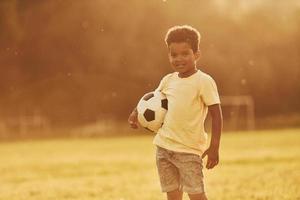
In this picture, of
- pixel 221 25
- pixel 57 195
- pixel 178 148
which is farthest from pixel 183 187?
pixel 221 25

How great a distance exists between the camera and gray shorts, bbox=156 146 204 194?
4.18 metres

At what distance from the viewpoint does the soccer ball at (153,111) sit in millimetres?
4414

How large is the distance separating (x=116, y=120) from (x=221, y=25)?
823cm

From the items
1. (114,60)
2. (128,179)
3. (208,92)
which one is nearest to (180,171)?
(208,92)

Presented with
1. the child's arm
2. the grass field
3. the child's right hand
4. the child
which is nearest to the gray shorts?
the child

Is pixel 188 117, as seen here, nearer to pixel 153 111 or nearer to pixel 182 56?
pixel 153 111

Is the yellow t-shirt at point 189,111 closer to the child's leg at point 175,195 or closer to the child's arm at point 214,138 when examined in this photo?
the child's arm at point 214,138

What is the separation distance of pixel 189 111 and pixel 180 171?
0.42 meters

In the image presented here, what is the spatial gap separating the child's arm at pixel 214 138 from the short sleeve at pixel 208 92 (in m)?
0.04

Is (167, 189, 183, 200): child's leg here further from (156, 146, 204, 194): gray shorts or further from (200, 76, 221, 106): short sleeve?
(200, 76, 221, 106): short sleeve

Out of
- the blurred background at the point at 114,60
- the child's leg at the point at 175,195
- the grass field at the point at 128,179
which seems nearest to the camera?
the child's leg at the point at 175,195

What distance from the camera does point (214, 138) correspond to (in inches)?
162

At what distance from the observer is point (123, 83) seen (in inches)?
1384

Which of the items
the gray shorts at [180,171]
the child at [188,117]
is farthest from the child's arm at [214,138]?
the gray shorts at [180,171]
